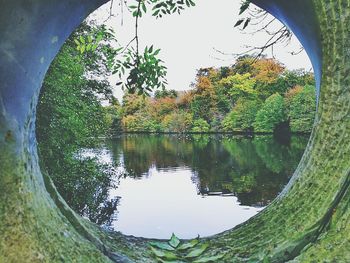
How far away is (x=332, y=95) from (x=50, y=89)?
662 centimetres

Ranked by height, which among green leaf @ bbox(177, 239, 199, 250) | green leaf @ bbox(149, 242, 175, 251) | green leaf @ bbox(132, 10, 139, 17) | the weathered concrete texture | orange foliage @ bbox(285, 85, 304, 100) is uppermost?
orange foliage @ bbox(285, 85, 304, 100)

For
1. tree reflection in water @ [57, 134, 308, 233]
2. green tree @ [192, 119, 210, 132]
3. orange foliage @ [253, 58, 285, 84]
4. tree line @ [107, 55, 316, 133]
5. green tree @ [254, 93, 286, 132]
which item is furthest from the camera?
green tree @ [192, 119, 210, 132]

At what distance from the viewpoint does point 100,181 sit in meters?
10.3

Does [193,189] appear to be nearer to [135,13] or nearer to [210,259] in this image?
[135,13]

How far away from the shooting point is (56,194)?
175 cm

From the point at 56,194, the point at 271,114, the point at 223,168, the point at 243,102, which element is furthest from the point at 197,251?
the point at 243,102

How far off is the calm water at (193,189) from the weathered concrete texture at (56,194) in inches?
366

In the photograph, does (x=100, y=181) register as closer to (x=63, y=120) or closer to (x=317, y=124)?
(x=63, y=120)

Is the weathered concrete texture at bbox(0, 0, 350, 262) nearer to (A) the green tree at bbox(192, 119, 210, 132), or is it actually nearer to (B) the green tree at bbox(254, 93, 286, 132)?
(B) the green tree at bbox(254, 93, 286, 132)

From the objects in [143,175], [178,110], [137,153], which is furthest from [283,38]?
[178,110]

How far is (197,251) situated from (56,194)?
73cm

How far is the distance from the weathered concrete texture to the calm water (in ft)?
30.5

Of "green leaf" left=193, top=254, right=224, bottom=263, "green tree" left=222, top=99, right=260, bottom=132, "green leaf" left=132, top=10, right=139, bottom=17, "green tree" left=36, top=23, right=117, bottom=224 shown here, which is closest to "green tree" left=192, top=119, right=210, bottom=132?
"green tree" left=222, top=99, right=260, bottom=132

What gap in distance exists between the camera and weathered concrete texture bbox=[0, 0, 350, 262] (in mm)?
1355
